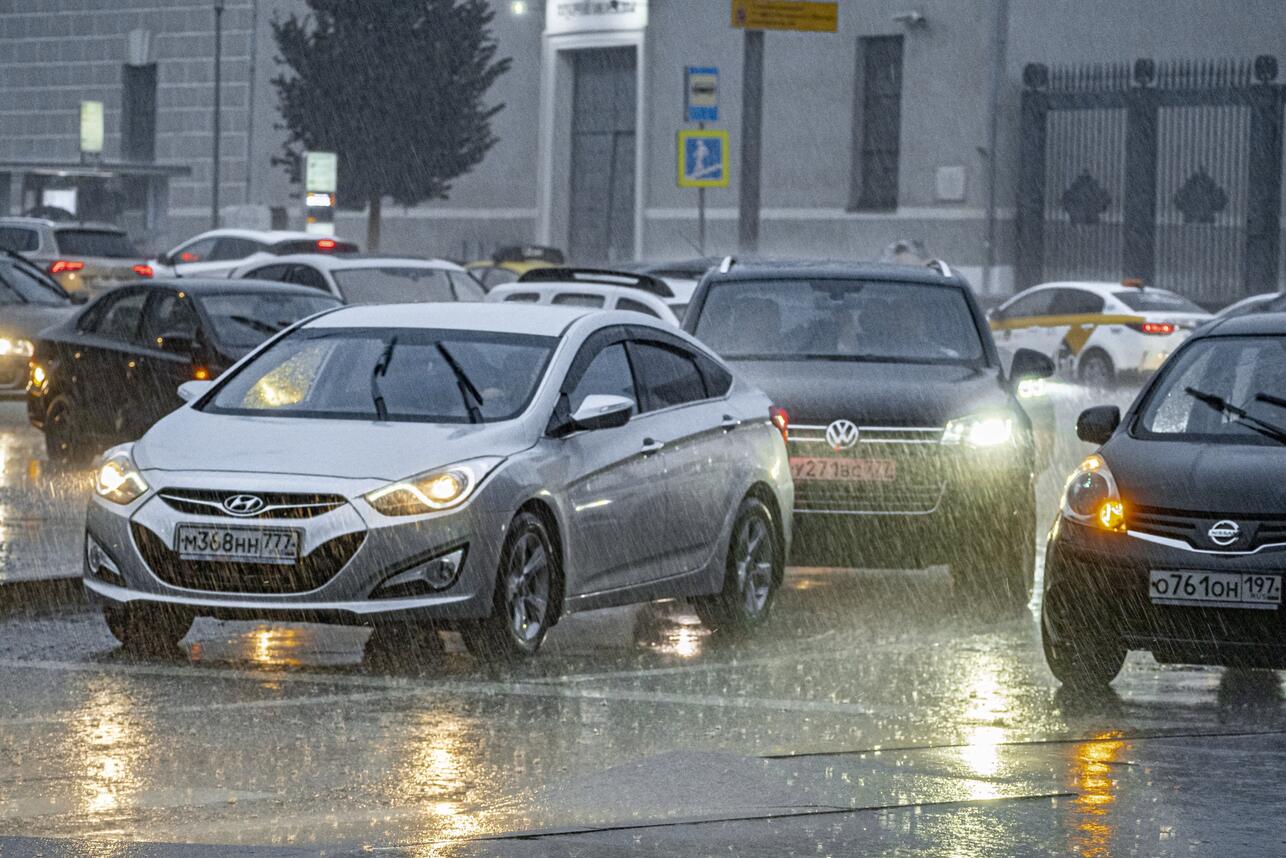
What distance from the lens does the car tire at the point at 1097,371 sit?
3344 centimetres

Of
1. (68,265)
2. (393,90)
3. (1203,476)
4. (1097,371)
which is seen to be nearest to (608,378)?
(1203,476)

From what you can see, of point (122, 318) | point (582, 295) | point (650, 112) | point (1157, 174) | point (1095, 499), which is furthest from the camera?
Answer: point (650, 112)

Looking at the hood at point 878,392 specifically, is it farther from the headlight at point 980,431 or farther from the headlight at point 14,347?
the headlight at point 14,347

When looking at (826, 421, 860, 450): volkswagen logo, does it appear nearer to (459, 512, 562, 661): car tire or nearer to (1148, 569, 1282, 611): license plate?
(459, 512, 562, 661): car tire

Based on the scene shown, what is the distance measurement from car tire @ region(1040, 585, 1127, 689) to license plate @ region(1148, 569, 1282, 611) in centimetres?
28

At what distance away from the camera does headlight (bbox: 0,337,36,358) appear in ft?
74.5

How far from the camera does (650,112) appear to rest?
4847 centimetres

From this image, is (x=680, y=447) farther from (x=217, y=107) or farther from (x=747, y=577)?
(x=217, y=107)

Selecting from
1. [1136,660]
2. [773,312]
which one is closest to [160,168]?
[773,312]

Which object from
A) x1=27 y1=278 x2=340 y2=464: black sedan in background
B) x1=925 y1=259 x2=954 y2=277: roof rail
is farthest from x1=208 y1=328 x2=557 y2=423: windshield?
x1=27 y1=278 x2=340 y2=464: black sedan in background

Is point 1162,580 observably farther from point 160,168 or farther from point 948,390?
point 160,168

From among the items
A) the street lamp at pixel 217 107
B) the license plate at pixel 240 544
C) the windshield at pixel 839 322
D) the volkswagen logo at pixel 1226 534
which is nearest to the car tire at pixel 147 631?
the license plate at pixel 240 544

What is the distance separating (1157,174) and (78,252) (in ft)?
54.6

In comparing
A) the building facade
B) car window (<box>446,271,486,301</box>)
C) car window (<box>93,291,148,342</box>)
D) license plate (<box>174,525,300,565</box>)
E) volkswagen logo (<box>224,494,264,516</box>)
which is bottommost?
license plate (<box>174,525,300,565</box>)
